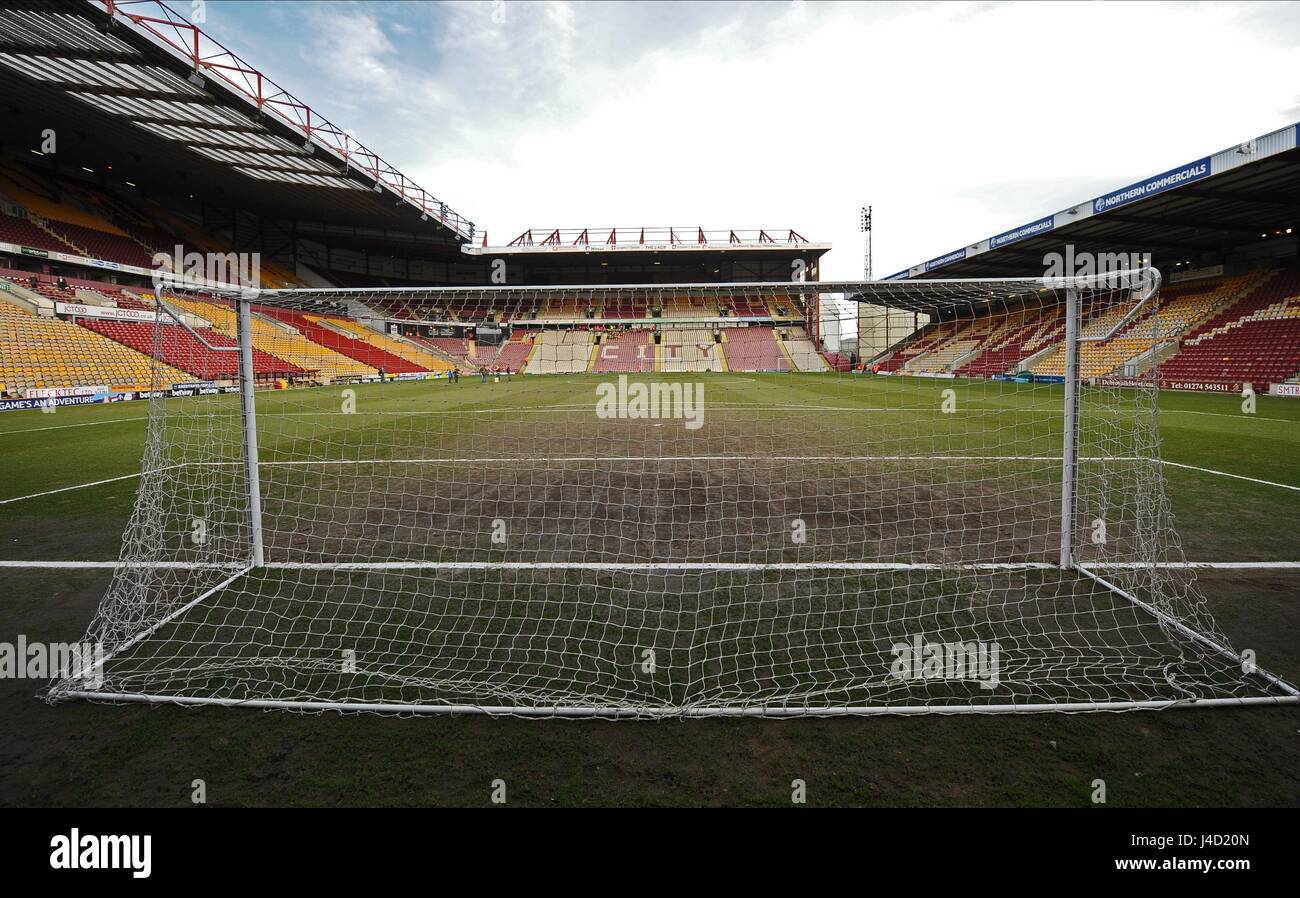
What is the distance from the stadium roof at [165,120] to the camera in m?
15.6

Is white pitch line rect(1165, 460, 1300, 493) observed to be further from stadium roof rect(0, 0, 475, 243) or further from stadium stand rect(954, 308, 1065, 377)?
stadium roof rect(0, 0, 475, 243)

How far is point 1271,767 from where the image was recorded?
86.7 inches

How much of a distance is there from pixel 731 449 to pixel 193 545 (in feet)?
24.2

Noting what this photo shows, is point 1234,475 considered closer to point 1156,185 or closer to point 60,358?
point 1156,185

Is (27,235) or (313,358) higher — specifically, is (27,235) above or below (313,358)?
above

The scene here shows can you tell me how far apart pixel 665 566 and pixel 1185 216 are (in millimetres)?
27852

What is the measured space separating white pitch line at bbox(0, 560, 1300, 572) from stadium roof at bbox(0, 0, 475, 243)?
18.1m

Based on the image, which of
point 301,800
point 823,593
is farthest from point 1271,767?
point 301,800

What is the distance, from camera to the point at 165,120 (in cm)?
2195

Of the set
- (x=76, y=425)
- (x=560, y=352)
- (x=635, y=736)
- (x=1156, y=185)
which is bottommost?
(x=635, y=736)

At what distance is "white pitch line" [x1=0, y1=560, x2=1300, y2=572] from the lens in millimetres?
4266

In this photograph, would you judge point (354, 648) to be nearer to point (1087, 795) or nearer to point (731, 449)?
point (1087, 795)

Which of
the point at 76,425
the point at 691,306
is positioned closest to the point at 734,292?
the point at 691,306

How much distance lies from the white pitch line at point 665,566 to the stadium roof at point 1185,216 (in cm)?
1555
